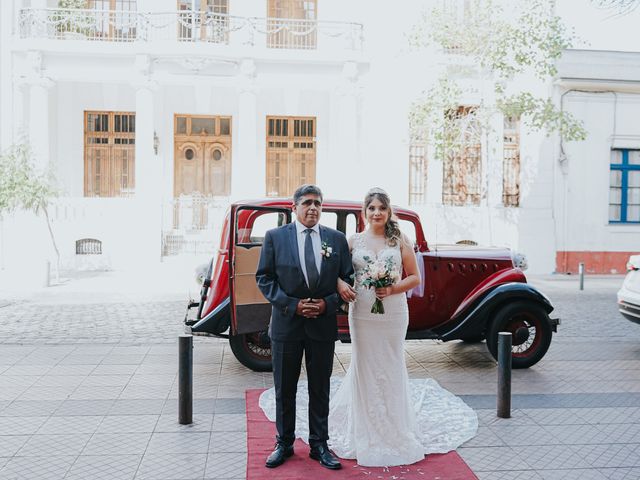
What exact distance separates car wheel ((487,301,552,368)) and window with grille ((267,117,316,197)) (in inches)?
615

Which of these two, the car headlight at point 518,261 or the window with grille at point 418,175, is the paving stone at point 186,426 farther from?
the window with grille at point 418,175

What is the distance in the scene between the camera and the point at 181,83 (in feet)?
69.8

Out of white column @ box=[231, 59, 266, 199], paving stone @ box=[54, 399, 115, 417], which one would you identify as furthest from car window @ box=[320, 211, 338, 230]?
white column @ box=[231, 59, 266, 199]

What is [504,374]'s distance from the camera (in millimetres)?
6273

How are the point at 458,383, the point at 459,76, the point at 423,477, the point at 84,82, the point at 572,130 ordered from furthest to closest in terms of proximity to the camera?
the point at 84,82 → the point at 459,76 → the point at 572,130 → the point at 458,383 → the point at 423,477

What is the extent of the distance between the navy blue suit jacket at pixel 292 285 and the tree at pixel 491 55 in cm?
1494

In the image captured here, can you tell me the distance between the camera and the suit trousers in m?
5.05

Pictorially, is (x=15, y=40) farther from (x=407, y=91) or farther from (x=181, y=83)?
(x=407, y=91)

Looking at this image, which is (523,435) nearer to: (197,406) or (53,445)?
(197,406)

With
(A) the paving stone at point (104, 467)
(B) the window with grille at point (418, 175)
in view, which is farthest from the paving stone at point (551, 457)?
(B) the window with grille at point (418, 175)

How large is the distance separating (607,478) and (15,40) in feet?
66.6

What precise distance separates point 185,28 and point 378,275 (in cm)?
1913

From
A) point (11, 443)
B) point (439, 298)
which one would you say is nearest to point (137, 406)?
point (11, 443)

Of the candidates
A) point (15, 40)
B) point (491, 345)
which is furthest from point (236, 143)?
point (491, 345)
